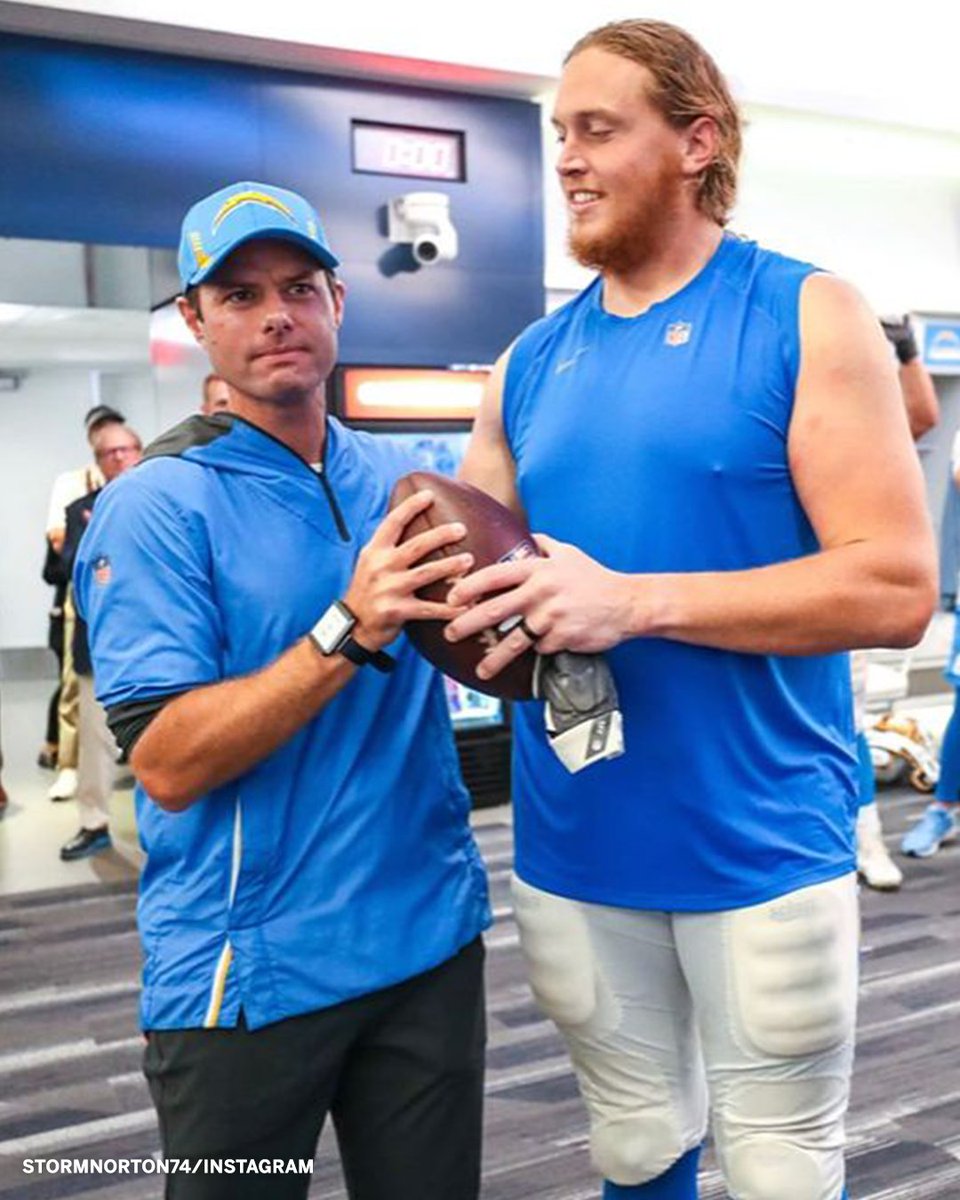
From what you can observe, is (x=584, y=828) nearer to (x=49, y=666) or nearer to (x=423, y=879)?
(x=423, y=879)

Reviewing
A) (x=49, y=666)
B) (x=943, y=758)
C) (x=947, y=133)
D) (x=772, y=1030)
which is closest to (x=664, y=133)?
(x=772, y=1030)

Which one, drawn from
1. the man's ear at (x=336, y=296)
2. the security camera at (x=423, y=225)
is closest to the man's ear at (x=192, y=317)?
the man's ear at (x=336, y=296)

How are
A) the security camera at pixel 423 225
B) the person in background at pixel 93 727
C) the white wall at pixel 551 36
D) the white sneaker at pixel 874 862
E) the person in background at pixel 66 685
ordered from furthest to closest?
the person in background at pixel 66 685
the security camera at pixel 423 225
the person in background at pixel 93 727
the white wall at pixel 551 36
the white sneaker at pixel 874 862

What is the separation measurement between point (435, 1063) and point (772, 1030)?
366 millimetres

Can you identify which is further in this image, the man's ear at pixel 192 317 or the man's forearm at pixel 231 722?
the man's ear at pixel 192 317

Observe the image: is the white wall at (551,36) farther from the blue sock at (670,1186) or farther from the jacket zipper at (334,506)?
the blue sock at (670,1186)

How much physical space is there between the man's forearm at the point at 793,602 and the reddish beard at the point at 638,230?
1.28 feet

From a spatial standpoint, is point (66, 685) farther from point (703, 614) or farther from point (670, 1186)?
point (703, 614)

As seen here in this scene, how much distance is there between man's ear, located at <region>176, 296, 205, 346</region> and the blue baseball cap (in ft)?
0.07

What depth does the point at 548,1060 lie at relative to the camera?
292 centimetres

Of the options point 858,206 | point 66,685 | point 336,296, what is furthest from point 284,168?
point 336,296

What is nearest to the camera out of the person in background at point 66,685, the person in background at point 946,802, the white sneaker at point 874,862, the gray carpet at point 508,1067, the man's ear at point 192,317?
the man's ear at point 192,317

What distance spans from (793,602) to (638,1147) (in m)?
0.68

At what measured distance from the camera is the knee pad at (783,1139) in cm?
139
